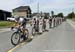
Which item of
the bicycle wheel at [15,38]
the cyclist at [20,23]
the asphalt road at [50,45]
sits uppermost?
the cyclist at [20,23]

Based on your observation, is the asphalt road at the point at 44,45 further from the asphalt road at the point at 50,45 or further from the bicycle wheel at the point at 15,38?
the bicycle wheel at the point at 15,38

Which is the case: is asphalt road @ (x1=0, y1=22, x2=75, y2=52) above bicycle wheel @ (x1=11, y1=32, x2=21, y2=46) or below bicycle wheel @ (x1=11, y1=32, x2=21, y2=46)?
below

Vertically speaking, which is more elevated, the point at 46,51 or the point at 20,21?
the point at 20,21

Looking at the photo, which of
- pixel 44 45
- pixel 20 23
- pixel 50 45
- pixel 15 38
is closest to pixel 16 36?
pixel 15 38

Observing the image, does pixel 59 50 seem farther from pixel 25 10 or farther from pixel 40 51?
pixel 25 10

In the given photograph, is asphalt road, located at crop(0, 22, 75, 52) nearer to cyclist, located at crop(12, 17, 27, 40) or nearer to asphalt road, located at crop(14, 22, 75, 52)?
asphalt road, located at crop(14, 22, 75, 52)

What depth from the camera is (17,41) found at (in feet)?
50.5

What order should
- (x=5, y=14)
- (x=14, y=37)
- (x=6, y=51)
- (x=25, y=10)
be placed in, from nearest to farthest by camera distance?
(x=6, y=51) → (x=14, y=37) → (x=5, y=14) → (x=25, y=10)

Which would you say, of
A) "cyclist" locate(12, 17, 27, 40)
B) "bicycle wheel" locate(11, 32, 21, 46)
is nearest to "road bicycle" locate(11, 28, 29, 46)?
"bicycle wheel" locate(11, 32, 21, 46)

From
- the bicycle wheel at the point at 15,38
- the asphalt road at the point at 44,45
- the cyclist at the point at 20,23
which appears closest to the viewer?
the asphalt road at the point at 44,45

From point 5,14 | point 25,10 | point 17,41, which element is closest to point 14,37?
point 17,41

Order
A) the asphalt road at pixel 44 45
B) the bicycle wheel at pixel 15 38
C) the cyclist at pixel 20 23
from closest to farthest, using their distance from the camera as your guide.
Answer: the asphalt road at pixel 44 45 < the bicycle wheel at pixel 15 38 < the cyclist at pixel 20 23

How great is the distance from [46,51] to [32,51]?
70cm

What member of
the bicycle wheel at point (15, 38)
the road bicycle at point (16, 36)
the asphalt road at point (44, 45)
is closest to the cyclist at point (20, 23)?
the road bicycle at point (16, 36)
